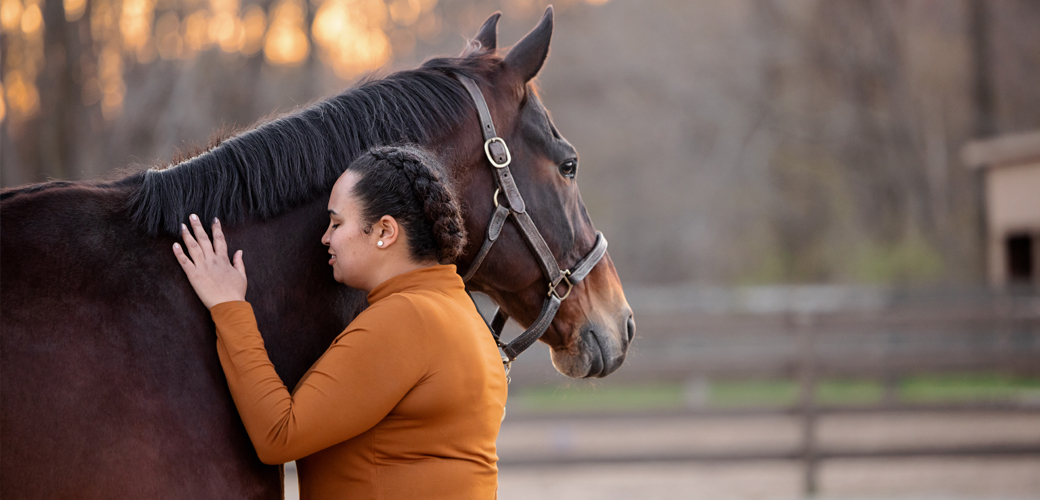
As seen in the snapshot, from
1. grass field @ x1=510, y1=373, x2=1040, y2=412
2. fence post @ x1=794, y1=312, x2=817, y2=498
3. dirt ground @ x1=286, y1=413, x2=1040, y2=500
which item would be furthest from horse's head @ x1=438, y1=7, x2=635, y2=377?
grass field @ x1=510, y1=373, x2=1040, y2=412

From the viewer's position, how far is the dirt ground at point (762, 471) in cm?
671

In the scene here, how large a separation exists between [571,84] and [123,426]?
2102 centimetres

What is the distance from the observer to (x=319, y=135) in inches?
66.2

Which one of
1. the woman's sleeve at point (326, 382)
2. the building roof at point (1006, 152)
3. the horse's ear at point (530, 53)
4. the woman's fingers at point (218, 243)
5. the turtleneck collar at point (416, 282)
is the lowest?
the woman's sleeve at point (326, 382)

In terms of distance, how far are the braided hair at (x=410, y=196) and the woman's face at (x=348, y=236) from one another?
0.7 inches

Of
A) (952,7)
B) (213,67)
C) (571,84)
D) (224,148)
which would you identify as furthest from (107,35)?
(952,7)

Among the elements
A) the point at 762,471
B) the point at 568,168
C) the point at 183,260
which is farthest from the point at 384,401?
the point at 762,471

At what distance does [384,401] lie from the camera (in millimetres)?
1415

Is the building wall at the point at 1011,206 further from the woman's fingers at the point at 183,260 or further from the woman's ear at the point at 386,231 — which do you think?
the woman's fingers at the point at 183,260

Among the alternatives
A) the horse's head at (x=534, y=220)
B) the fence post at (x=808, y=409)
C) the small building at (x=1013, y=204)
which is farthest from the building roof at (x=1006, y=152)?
the horse's head at (x=534, y=220)

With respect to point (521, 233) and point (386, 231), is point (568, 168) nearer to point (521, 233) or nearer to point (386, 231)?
point (521, 233)

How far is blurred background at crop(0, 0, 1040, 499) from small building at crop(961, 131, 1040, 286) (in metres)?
0.04

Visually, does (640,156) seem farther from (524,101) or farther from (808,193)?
(524,101)

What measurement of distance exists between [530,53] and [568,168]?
1.05ft
